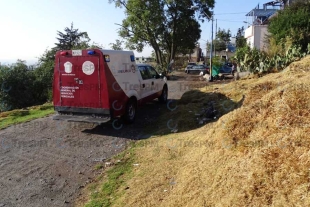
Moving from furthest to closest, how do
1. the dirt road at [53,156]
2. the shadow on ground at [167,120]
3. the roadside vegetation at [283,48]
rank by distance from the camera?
1. the roadside vegetation at [283,48]
2. the shadow on ground at [167,120]
3. the dirt road at [53,156]

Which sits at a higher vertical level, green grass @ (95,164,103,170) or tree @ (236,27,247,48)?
tree @ (236,27,247,48)

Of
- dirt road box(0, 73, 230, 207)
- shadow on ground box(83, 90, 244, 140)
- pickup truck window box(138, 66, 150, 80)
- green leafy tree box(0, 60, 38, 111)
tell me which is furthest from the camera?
green leafy tree box(0, 60, 38, 111)

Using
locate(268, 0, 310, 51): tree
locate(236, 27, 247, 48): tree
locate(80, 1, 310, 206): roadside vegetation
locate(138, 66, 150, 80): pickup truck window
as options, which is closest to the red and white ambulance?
locate(138, 66, 150, 80): pickup truck window

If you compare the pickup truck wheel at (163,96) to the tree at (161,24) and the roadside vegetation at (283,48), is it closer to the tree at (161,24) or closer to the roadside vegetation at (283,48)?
the roadside vegetation at (283,48)

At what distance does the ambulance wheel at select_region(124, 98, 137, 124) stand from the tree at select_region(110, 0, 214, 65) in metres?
27.3

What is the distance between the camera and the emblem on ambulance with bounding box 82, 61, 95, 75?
23.8 ft

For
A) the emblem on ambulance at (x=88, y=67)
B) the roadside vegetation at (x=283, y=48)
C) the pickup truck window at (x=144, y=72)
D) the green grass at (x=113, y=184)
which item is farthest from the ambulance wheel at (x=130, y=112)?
the roadside vegetation at (x=283, y=48)

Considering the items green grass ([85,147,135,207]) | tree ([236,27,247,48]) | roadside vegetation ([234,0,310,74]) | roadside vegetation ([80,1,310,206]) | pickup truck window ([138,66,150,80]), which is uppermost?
tree ([236,27,247,48])

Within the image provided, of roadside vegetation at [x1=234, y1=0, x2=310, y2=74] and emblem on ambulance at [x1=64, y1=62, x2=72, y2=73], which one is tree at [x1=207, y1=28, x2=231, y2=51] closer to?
roadside vegetation at [x1=234, y1=0, x2=310, y2=74]

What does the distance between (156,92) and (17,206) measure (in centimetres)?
721

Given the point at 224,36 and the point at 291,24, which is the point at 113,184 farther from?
the point at 224,36

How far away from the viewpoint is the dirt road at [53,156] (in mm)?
4465

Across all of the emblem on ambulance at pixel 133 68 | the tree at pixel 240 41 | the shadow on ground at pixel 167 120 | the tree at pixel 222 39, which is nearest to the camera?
the shadow on ground at pixel 167 120

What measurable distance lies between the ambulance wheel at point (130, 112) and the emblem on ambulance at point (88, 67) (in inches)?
61.3
